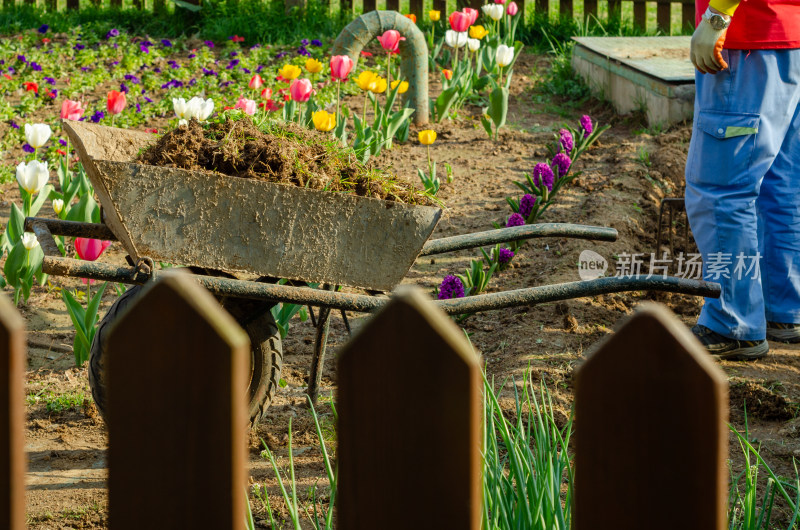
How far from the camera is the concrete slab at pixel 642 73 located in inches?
202

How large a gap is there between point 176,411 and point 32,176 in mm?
2148

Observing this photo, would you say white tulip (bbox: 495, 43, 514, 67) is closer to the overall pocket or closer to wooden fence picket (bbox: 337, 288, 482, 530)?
the overall pocket

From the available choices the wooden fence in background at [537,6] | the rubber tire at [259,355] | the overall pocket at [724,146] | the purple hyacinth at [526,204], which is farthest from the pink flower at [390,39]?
the wooden fence in background at [537,6]

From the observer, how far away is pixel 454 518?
34.2 inches

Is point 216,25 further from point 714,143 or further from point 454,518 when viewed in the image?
point 454,518

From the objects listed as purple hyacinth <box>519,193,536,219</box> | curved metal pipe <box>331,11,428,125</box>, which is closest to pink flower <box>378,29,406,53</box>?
curved metal pipe <box>331,11,428,125</box>

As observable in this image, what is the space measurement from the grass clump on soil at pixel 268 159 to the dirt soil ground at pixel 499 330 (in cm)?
69

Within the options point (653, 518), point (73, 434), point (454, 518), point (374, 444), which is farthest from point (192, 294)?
point (73, 434)

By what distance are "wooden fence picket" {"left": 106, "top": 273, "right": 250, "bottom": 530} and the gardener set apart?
225 cm

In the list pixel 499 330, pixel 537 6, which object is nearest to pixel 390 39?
pixel 499 330

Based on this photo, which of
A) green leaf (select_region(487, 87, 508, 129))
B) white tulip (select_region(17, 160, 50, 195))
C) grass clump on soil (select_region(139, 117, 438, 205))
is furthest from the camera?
green leaf (select_region(487, 87, 508, 129))

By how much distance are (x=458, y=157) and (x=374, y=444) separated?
14.0 feet

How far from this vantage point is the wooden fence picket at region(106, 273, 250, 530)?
0.84 m

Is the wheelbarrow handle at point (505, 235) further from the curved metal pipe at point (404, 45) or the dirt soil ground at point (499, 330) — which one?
the curved metal pipe at point (404, 45)
